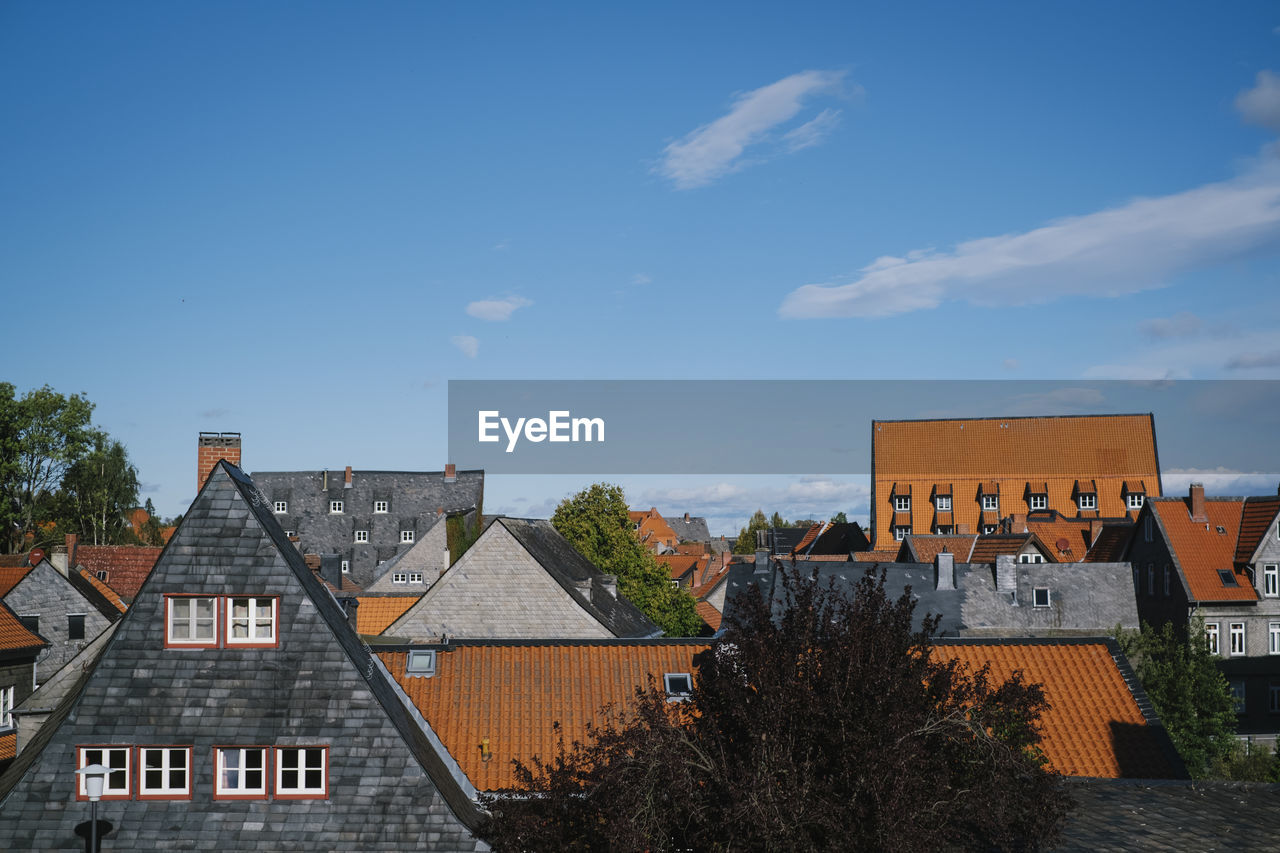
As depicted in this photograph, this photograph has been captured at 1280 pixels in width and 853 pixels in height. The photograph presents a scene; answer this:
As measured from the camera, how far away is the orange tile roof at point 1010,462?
289ft

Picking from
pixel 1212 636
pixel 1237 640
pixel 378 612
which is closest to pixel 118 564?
pixel 378 612

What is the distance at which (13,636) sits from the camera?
37156mm

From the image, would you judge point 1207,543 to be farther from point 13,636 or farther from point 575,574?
point 13,636

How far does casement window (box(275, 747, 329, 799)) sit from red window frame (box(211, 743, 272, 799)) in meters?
0.11

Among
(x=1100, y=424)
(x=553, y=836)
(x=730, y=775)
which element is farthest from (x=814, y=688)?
(x=1100, y=424)

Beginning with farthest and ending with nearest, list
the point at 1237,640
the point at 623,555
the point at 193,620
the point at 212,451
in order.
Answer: the point at 623,555, the point at 1237,640, the point at 212,451, the point at 193,620

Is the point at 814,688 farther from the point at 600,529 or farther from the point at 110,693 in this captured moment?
the point at 600,529

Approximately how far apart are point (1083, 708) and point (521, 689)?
47.3 feet

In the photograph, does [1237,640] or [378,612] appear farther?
[1237,640]

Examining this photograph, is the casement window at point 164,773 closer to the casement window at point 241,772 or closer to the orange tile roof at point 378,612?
the casement window at point 241,772

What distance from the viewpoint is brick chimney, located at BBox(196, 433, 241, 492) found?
1046 inches

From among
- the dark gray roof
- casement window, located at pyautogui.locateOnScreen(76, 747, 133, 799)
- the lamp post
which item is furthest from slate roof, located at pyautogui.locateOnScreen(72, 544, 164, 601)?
the lamp post

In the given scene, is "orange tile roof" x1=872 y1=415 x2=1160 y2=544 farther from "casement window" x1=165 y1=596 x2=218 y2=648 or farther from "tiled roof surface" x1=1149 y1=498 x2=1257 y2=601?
"casement window" x1=165 y1=596 x2=218 y2=648

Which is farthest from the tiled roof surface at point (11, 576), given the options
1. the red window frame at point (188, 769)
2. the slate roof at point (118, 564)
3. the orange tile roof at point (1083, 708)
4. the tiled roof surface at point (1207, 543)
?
the tiled roof surface at point (1207, 543)
